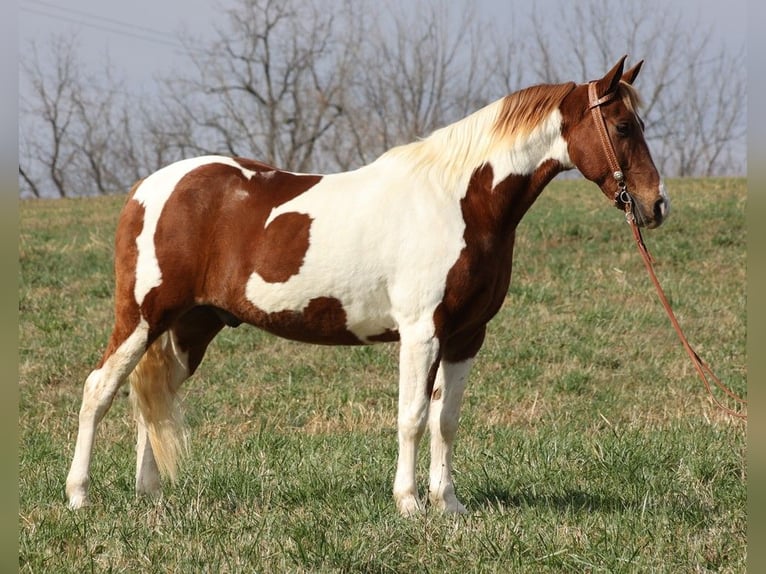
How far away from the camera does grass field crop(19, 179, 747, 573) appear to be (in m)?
3.92

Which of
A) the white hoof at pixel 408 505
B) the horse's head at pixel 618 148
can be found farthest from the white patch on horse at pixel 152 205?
the horse's head at pixel 618 148

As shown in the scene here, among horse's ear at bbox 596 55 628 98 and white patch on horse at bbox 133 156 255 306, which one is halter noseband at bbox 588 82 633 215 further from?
white patch on horse at bbox 133 156 255 306

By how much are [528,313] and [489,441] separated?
5.04 metres

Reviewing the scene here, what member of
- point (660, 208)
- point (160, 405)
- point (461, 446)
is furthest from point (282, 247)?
point (461, 446)

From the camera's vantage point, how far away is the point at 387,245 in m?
4.50

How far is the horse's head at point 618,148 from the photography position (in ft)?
14.4

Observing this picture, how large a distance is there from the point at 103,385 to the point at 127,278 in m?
0.58

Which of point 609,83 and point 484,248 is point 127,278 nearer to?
point 484,248

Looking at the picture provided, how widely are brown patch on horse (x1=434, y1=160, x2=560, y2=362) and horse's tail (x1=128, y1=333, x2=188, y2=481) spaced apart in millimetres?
1639

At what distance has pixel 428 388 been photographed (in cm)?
448

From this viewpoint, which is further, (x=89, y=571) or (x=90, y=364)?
(x=90, y=364)

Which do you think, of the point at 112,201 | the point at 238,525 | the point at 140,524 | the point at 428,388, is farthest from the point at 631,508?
the point at 112,201

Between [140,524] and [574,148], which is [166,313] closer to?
[140,524]

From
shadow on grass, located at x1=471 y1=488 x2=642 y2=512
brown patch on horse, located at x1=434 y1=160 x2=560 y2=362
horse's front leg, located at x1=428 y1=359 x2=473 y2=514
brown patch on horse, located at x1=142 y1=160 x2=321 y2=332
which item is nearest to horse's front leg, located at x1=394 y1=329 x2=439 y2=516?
brown patch on horse, located at x1=434 y1=160 x2=560 y2=362
